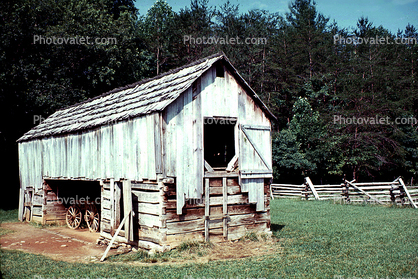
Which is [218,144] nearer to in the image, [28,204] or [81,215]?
[81,215]

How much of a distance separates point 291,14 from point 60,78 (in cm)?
A: 2705

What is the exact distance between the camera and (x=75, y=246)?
12.6 metres

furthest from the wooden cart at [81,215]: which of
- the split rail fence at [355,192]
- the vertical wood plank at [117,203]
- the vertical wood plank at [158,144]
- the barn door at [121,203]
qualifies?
the split rail fence at [355,192]

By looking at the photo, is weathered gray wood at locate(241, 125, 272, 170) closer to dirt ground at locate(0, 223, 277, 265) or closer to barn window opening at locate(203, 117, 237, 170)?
dirt ground at locate(0, 223, 277, 265)

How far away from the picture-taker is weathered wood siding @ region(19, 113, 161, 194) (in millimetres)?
11086

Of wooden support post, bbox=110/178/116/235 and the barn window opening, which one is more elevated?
the barn window opening

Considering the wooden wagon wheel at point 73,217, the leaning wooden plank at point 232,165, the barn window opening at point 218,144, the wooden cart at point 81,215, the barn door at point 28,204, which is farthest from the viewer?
the barn door at point 28,204

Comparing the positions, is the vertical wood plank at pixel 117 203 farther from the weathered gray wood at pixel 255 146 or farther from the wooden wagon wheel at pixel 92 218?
the wooden wagon wheel at pixel 92 218

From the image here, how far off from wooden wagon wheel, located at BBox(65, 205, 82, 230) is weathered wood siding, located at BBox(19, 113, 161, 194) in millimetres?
1728

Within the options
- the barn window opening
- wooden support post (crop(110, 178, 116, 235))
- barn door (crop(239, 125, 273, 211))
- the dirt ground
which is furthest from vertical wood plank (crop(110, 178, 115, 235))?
the barn window opening

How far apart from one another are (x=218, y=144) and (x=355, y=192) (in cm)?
1194

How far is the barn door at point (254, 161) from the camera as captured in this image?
40.8 feet

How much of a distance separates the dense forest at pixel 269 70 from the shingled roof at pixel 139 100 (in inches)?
349

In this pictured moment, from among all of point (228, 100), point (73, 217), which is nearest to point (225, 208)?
point (228, 100)
